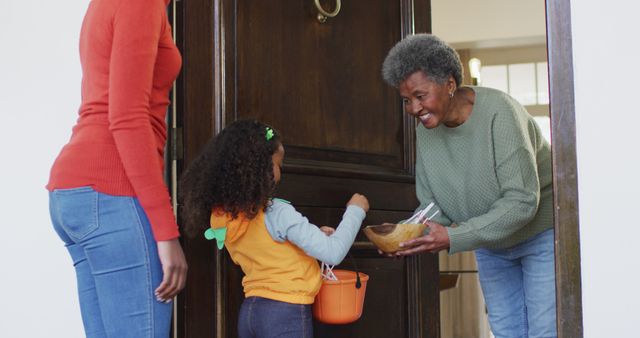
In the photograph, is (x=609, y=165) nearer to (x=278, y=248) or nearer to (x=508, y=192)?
(x=508, y=192)

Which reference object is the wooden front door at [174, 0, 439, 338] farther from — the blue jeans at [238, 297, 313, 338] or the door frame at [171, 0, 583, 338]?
the door frame at [171, 0, 583, 338]

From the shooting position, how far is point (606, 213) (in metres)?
1.41

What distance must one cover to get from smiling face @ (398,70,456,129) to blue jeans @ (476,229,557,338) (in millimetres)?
444

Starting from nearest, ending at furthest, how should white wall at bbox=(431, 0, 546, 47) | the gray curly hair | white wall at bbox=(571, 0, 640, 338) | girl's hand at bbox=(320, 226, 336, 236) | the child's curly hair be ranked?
1. white wall at bbox=(571, 0, 640, 338)
2. the child's curly hair
3. the gray curly hair
4. girl's hand at bbox=(320, 226, 336, 236)
5. white wall at bbox=(431, 0, 546, 47)

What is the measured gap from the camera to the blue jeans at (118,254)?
141 cm

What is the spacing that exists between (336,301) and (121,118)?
925 millimetres

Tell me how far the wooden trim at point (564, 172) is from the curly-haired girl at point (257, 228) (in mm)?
708

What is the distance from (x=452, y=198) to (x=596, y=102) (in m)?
0.80

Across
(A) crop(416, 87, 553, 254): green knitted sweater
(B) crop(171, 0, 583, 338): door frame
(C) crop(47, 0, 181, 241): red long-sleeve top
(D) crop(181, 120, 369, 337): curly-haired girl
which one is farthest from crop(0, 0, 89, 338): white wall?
(B) crop(171, 0, 583, 338): door frame

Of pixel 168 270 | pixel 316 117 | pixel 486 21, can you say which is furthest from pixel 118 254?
pixel 486 21

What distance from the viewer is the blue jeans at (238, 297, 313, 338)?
1.97m

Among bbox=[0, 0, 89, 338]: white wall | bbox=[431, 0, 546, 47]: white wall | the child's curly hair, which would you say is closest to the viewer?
the child's curly hair

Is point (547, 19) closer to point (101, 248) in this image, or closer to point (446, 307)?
point (101, 248)

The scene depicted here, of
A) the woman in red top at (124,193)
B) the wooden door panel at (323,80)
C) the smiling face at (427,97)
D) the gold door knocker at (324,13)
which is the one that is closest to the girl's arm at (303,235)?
the wooden door panel at (323,80)
